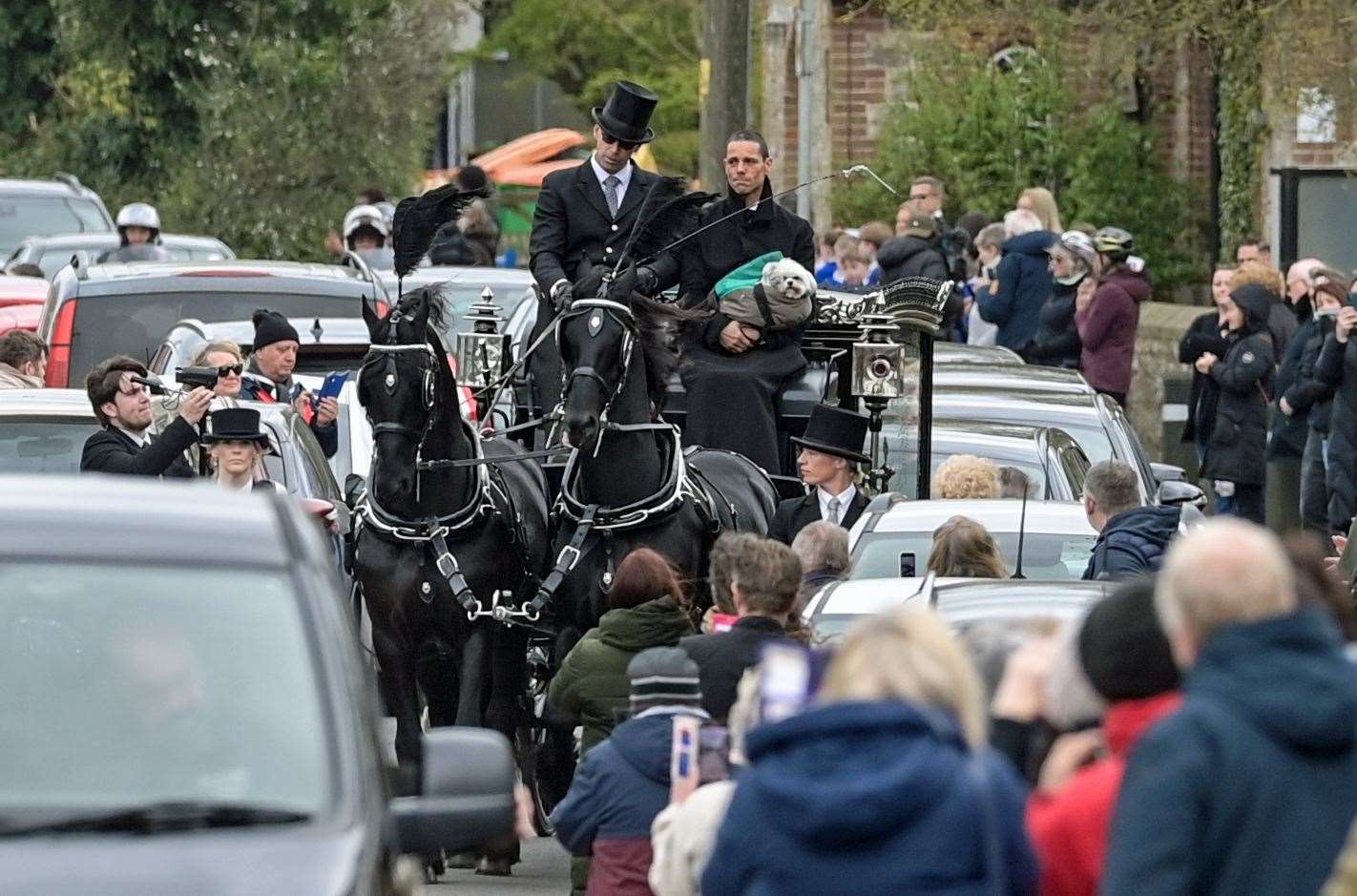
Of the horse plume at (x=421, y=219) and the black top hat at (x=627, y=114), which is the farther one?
the black top hat at (x=627, y=114)

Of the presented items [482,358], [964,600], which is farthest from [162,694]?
[482,358]

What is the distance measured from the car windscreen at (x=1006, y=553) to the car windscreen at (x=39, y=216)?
19.6m

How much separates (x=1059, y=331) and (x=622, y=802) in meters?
14.3

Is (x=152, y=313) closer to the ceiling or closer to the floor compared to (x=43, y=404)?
closer to the ceiling

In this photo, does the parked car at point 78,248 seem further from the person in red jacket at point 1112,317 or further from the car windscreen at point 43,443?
the car windscreen at point 43,443

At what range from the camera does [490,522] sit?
12.1 meters

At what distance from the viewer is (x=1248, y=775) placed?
17.3 ft

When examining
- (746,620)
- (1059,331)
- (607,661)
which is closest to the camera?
(746,620)

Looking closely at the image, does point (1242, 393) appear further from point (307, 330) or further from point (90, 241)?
point (90, 241)

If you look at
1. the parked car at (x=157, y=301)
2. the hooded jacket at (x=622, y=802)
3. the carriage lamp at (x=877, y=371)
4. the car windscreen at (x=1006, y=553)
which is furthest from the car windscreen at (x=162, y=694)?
the parked car at (x=157, y=301)

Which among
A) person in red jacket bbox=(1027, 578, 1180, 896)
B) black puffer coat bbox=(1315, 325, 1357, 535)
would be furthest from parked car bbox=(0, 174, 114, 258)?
person in red jacket bbox=(1027, 578, 1180, 896)

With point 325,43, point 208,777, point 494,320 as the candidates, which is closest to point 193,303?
point 494,320

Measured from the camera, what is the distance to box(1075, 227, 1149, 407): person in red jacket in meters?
21.3

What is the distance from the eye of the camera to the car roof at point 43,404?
40.7ft
